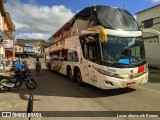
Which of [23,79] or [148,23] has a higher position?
[148,23]

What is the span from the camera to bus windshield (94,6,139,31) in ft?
29.3

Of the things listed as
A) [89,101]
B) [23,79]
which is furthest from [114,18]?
[23,79]

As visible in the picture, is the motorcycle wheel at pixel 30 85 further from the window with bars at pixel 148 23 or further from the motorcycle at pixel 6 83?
the window with bars at pixel 148 23

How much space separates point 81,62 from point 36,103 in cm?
374

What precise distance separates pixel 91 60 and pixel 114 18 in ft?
7.30

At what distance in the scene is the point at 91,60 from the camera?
30.7 ft

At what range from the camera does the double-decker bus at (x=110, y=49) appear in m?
8.23

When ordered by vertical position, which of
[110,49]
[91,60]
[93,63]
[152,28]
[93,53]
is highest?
[152,28]

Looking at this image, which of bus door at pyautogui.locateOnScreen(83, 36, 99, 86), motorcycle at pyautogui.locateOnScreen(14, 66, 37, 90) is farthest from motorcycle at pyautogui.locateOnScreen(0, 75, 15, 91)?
bus door at pyautogui.locateOnScreen(83, 36, 99, 86)

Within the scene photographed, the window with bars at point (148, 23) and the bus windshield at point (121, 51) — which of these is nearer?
the bus windshield at point (121, 51)

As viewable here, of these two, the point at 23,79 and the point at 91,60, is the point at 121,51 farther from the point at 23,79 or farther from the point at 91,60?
the point at 23,79

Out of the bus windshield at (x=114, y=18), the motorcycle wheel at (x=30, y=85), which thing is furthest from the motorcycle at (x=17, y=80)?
the bus windshield at (x=114, y=18)

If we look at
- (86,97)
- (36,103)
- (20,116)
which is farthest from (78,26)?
(20,116)

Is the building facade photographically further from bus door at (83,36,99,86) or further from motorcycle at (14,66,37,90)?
motorcycle at (14,66,37,90)
